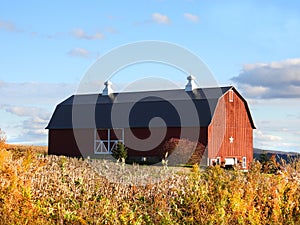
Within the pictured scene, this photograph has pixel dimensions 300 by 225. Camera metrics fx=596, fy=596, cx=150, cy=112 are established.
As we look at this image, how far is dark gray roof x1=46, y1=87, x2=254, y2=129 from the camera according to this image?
39406 mm

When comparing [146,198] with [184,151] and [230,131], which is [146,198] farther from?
[230,131]

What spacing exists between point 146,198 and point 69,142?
112 feet

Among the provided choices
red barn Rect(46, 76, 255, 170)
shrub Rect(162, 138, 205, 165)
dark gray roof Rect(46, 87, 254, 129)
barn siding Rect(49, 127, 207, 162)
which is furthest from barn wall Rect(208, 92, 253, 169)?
barn siding Rect(49, 127, 207, 162)

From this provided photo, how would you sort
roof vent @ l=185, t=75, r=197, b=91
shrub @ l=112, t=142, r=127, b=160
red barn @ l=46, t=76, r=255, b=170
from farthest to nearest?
roof vent @ l=185, t=75, r=197, b=91, red barn @ l=46, t=76, r=255, b=170, shrub @ l=112, t=142, r=127, b=160

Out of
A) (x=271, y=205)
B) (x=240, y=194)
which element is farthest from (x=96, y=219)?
(x=271, y=205)

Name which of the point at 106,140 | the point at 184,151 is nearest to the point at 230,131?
the point at 184,151

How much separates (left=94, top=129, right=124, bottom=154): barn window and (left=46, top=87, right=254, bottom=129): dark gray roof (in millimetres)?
429

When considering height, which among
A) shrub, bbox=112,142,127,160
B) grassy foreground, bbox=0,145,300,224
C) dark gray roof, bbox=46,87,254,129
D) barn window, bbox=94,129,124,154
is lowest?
grassy foreground, bbox=0,145,300,224

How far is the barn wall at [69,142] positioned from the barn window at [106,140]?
403 millimetres

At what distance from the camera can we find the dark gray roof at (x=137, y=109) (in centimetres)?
3941

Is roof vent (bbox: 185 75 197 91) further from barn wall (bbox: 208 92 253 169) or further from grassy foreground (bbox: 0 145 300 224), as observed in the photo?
grassy foreground (bbox: 0 145 300 224)

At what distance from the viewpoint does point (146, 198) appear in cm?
997

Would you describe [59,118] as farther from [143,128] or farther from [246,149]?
[246,149]

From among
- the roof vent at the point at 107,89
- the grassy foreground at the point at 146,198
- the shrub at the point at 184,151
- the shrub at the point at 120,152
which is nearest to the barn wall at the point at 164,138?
the shrub at the point at 184,151
